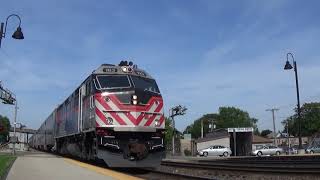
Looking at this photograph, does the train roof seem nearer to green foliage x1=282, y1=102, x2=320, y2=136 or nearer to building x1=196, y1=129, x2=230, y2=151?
building x1=196, y1=129, x2=230, y2=151

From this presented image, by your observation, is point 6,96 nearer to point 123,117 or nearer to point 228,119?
point 123,117

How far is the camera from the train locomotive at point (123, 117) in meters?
18.2

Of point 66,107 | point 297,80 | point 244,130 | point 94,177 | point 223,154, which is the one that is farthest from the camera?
point 223,154

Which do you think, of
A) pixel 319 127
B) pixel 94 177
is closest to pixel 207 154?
pixel 94 177

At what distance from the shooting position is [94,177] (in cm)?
1443

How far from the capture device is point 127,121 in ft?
60.7

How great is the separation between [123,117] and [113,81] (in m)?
1.81

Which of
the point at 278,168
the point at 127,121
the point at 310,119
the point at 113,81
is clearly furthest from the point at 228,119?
the point at 127,121

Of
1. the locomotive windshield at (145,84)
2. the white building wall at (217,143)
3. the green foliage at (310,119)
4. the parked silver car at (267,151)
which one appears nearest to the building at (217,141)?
the white building wall at (217,143)

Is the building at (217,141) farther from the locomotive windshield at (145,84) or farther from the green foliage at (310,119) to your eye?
the green foliage at (310,119)

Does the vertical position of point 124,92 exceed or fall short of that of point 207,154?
it exceeds it

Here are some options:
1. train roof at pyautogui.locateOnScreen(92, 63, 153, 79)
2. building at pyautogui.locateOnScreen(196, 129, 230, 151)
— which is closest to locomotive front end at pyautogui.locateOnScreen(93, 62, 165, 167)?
train roof at pyautogui.locateOnScreen(92, 63, 153, 79)

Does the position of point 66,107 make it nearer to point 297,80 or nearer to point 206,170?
point 206,170

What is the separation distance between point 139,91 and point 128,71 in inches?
61.8
